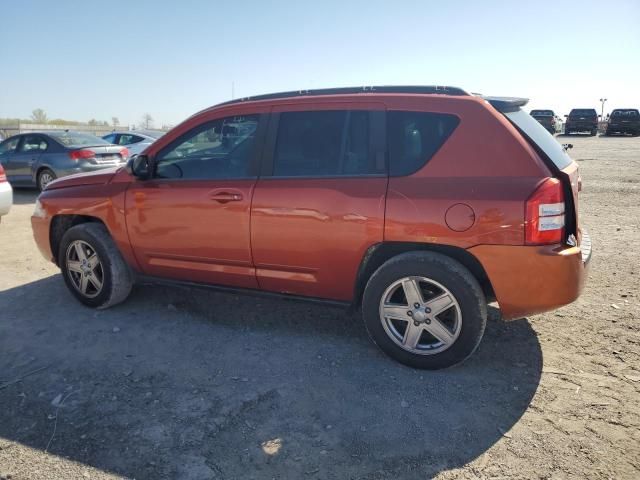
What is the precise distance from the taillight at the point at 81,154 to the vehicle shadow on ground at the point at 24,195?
1255 millimetres

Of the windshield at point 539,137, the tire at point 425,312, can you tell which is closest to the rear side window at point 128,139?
the tire at point 425,312

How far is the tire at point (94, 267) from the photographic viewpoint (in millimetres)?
4258

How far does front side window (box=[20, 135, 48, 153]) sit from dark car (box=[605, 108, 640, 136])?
36.0 meters

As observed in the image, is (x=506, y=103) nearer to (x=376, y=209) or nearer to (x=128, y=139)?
(x=376, y=209)

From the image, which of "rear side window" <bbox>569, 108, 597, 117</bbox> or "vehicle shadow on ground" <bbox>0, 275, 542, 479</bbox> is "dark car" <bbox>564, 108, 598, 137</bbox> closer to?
"rear side window" <bbox>569, 108, 597, 117</bbox>

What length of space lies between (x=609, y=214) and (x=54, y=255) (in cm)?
808

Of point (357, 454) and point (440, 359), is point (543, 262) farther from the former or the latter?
point (357, 454)

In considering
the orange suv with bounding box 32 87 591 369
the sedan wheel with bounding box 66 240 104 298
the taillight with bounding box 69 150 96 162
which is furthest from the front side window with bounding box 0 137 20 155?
the orange suv with bounding box 32 87 591 369

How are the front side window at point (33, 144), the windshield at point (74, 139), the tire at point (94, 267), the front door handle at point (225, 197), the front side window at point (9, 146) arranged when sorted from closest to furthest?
the front door handle at point (225, 197) < the tire at point (94, 267) < the windshield at point (74, 139) < the front side window at point (33, 144) < the front side window at point (9, 146)

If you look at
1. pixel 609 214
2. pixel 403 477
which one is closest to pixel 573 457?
pixel 403 477

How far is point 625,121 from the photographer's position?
33.4 m

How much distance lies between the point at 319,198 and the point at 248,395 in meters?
1.39

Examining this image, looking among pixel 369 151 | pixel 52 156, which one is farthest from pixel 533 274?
pixel 52 156

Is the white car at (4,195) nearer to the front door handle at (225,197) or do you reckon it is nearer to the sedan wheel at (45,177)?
the sedan wheel at (45,177)
